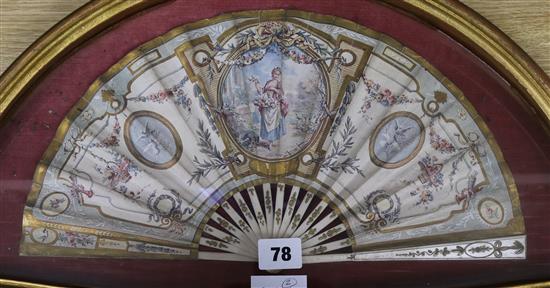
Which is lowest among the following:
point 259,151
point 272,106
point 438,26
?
point 259,151

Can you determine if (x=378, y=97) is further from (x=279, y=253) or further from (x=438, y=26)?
(x=279, y=253)

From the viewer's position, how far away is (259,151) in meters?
1.64

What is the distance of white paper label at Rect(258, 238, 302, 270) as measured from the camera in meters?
1.61

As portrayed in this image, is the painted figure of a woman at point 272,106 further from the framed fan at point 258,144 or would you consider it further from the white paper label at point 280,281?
the white paper label at point 280,281

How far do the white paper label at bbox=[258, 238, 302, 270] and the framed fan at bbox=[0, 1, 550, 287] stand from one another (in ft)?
0.07

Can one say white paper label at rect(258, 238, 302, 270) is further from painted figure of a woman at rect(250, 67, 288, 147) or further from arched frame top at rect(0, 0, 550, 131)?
arched frame top at rect(0, 0, 550, 131)

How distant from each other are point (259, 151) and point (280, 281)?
1.05 feet

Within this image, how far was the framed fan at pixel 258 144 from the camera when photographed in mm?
1598

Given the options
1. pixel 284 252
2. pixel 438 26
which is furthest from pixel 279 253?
pixel 438 26

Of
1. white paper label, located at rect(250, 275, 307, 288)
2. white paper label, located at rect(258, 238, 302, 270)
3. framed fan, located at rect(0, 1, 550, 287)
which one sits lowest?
white paper label, located at rect(250, 275, 307, 288)

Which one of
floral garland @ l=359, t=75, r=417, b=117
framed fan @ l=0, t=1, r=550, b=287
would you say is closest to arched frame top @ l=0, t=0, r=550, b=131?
framed fan @ l=0, t=1, r=550, b=287

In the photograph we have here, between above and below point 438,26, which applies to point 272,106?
below

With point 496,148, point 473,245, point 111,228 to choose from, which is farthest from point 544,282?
point 111,228

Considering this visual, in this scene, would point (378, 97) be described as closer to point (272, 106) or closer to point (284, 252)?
point (272, 106)
